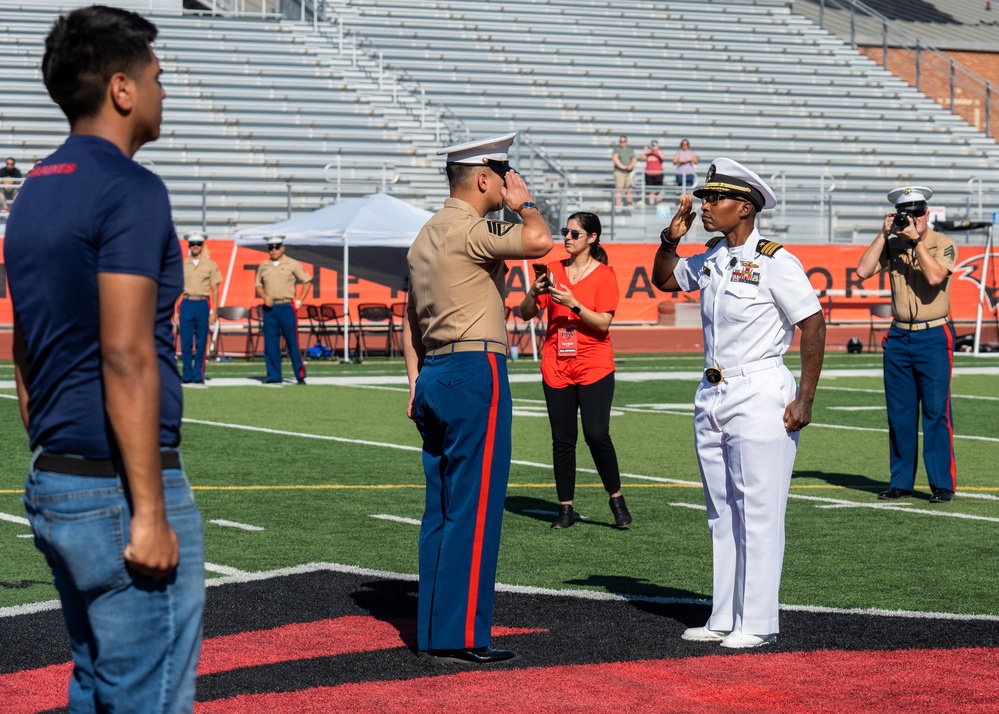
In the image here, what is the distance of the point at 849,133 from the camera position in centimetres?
3909

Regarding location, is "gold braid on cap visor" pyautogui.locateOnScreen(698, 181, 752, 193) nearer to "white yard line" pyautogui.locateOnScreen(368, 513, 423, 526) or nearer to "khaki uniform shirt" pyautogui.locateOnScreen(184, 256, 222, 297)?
"white yard line" pyautogui.locateOnScreen(368, 513, 423, 526)

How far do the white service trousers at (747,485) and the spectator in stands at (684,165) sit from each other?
2619cm

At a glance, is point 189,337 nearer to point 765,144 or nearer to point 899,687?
point 899,687

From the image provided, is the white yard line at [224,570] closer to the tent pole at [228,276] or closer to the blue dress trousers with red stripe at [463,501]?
the blue dress trousers with red stripe at [463,501]

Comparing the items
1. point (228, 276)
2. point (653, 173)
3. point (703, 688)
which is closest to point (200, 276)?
point (228, 276)

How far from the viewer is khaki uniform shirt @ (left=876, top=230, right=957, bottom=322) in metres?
10.3

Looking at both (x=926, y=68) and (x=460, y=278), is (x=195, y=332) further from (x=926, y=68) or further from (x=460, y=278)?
(x=926, y=68)

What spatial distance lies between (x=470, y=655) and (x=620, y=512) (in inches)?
138

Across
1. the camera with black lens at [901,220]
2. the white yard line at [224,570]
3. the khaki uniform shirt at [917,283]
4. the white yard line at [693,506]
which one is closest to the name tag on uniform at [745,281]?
the white yard line at [224,570]

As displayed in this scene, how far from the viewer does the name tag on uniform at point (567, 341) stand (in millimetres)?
9188

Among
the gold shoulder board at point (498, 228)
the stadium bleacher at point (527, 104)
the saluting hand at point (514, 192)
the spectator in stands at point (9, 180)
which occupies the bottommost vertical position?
the gold shoulder board at point (498, 228)

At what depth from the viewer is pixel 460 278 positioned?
579 centimetres

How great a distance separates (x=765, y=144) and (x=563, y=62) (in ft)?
18.4

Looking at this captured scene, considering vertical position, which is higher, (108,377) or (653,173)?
(653,173)
